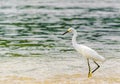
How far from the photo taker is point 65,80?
1758 centimetres

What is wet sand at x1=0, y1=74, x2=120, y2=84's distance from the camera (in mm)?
17188

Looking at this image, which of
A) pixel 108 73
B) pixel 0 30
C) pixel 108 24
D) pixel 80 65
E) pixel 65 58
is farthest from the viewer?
pixel 108 24

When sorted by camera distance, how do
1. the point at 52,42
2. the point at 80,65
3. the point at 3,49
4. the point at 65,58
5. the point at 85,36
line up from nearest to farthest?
the point at 80,65, the point at 65,58, the point at 3,49, the point at 52,42, the point at 85,36

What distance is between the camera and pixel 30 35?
35062 millimetres

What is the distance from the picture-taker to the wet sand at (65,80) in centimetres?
1719

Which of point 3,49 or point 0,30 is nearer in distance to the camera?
point 3,49

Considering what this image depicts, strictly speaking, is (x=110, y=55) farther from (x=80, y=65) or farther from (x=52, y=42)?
Result: (x=52, y=42)

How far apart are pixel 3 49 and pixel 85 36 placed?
932 cm

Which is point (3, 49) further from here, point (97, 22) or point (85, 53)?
Answer: point (97, 22)

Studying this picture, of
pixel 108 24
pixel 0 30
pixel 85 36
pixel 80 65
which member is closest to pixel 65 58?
pixel 80 65

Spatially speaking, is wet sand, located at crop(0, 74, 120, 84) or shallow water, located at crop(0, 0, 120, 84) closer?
wet sand, located at crop(0, 74, 120, 84)

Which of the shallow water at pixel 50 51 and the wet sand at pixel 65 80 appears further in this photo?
the shallow water at pixel 50 51

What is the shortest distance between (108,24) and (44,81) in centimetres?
2820

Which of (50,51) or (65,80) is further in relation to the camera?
(50,51)
